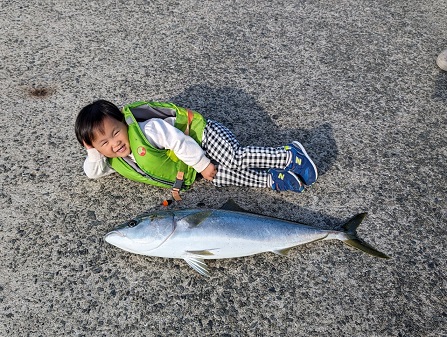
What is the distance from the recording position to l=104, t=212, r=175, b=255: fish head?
3135 millimetres

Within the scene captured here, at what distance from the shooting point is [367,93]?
4.79 metres

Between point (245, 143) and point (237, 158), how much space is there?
0.41 m

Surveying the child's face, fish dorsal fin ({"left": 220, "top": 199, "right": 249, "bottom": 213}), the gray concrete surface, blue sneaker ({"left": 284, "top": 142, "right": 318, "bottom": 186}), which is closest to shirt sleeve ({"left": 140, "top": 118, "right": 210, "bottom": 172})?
the child's face

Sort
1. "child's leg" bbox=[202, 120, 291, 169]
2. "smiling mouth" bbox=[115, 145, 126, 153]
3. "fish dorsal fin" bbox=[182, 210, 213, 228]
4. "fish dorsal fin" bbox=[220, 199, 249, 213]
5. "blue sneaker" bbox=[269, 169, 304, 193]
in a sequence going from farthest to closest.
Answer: "child's leg" bbox=[202, 120, 291, 169], "blue sneaker" bbox=[269, 169, 304, 193], "smiling mouth" bbox=[115, 145, 126, 153], "fish dorsal fin" bbox=[220, 199, 249, 213], "fish dorsal fin" bbox=[182, 210, 213, 228]

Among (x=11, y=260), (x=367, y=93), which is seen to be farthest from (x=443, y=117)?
(x=11, y=260)

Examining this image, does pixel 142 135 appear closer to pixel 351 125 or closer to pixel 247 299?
pixel 247 299

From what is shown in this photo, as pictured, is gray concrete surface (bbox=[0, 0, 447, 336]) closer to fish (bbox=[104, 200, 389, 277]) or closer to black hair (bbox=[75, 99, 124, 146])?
fish (bbox=[104, 200, 389, 277])

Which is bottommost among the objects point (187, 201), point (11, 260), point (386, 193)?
point (11, 260)

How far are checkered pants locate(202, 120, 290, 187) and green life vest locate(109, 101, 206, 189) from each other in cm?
11

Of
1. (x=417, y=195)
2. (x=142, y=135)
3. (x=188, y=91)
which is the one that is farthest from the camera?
(x=188, y=91)

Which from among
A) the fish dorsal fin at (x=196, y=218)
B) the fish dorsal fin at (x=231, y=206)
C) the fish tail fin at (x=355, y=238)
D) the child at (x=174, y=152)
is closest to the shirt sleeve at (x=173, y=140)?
the child at (x=174, y=152)

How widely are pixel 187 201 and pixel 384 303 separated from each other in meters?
1.57

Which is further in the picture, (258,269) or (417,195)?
(417,195)

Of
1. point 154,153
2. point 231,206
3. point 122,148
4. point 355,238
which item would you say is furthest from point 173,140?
point 355,238
